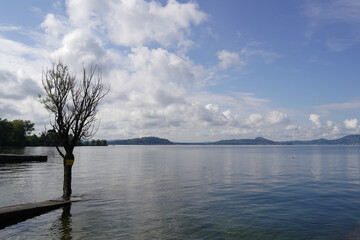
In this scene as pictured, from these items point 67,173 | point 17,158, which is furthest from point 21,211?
point 17,158

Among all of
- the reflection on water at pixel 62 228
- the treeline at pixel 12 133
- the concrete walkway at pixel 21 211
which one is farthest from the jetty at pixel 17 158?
the treeline at pixel 12 133

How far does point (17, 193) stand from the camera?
26.7 meters

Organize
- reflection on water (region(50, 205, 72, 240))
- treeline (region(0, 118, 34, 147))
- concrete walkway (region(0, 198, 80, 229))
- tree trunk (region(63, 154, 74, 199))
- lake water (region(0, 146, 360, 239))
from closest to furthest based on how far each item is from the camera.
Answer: reflection on water (region(50, 205, 72, 240)), lake water (region(0, 146, 360, 239)), concrete walkway (region(0, 198, 80, 229)), tree trunk (region(63, 154, 74, 199)), treeline (region(0, 118, 34, 147))

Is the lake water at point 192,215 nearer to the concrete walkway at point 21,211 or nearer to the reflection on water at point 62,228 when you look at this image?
the reflection on water at point 62,228

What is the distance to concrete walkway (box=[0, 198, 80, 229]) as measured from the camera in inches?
647

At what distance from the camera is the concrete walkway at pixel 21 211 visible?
647 inches

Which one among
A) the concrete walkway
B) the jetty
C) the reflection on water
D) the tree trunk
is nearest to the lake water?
the reflection on water

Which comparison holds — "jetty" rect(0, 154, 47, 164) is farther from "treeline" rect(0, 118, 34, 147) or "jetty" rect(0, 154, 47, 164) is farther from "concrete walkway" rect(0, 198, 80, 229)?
"treeline" rect(0, 118, 34, 147)

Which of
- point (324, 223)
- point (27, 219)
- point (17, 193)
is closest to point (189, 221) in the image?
point (324, 223)

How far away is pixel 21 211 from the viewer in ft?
57.3

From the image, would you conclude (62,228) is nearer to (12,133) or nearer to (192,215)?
(192,215)

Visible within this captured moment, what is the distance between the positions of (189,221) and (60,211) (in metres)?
10.5

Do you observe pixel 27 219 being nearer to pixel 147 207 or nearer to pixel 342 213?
pixel 147 207

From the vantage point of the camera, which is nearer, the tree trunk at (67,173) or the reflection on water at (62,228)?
the reflection on water at (62,228)
